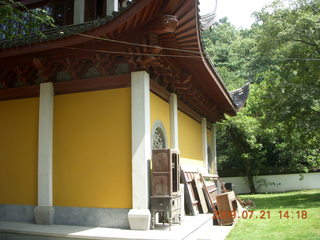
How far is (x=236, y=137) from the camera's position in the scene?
18438 millimetres

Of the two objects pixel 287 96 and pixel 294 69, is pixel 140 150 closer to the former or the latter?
pixel 287 96

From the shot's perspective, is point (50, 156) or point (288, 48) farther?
point (288, 48)

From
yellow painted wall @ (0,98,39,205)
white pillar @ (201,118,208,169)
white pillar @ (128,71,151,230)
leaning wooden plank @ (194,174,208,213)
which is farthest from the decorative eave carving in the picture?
white pillar @ (201,118,208,169)

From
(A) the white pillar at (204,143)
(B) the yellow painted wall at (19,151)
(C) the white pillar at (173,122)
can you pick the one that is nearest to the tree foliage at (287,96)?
(A) the white pillar at (204,143)

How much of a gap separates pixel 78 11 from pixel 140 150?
11.8 ft

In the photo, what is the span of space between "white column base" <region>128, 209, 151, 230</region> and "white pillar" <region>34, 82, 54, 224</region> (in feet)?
5.41

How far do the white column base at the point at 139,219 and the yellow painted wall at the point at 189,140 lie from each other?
3.16 metres

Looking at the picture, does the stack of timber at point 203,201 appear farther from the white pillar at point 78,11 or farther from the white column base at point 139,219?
the white pillar at point 78,11

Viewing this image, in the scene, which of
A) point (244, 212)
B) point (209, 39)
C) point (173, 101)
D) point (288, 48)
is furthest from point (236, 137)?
point (209, 39)

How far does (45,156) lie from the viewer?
6414 millimetres

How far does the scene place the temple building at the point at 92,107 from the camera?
18.3 feet

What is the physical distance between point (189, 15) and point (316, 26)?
394 inches

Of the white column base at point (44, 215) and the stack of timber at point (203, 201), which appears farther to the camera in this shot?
the stack of timber at point (203, 201)

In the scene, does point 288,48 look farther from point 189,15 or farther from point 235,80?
point 235,80
